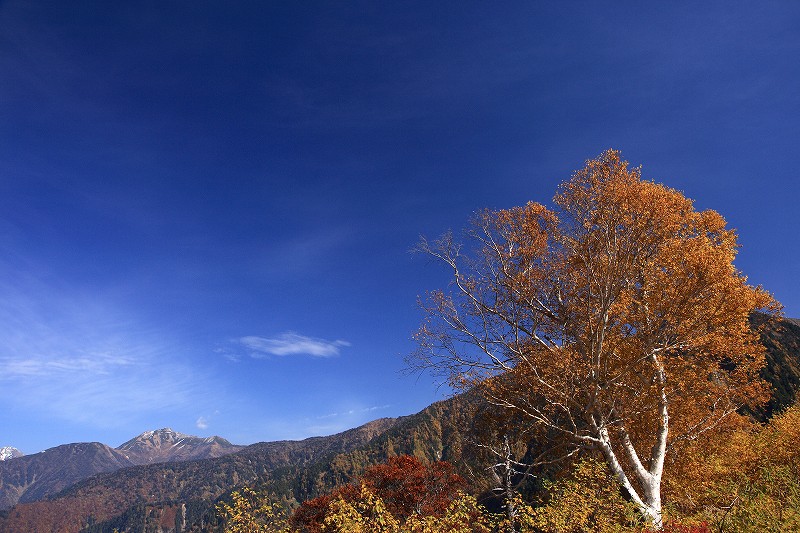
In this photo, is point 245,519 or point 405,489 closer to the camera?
point 245,519

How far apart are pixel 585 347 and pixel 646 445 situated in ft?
21.1

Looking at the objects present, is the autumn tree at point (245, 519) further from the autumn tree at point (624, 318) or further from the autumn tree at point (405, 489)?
the autumn tree at point (405, 489)

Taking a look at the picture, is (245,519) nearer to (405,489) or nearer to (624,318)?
(624,318)

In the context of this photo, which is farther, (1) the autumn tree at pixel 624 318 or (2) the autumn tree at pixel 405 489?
(2) the autumn tree at pixel 405 489

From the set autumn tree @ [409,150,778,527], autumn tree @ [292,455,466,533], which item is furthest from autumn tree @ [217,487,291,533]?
autumn tree @ [292,455,466,533]

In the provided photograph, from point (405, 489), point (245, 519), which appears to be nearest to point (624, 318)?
point (245, 519)

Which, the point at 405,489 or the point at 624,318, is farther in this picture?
the point at 405,489

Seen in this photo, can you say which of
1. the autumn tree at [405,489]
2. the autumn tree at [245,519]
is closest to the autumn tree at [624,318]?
the autumn tree at [245,519]

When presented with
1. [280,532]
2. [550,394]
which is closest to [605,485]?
[550,394]

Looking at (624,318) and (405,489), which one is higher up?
(624,318)

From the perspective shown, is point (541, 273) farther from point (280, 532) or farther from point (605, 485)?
point (280, 532)

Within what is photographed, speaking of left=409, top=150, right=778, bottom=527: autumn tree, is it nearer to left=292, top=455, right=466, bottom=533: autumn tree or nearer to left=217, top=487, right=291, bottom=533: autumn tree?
left=217, top=487, right=291, bottom=533: autumn tree

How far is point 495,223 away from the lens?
18.2 m

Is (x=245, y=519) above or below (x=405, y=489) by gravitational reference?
above
